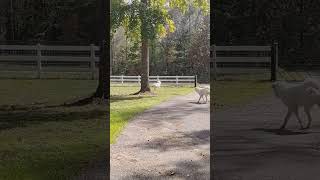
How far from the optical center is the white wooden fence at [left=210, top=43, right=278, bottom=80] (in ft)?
12.4

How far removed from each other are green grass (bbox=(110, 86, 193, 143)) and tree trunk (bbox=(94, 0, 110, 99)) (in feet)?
12.9

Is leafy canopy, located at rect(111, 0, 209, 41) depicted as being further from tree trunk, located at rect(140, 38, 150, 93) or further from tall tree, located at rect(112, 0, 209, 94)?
tree trunk, located at rect(140, 38, 150, 93)

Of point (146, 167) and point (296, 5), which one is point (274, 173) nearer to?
point (296, 5)

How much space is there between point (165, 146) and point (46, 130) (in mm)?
4447

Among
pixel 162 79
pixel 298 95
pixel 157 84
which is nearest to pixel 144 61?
pixel 157 84

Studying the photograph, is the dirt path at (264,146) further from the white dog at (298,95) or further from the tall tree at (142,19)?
Answer: the tall tree at (142,19)

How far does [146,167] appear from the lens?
6652mm

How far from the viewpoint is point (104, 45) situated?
4.10 metres

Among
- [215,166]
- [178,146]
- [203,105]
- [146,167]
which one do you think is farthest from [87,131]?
[203,105]

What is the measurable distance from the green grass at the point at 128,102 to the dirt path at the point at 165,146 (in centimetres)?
22

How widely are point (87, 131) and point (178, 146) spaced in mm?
4138

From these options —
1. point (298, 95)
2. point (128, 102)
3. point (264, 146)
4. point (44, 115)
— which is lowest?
point (128, 102)

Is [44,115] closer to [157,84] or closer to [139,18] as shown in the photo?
[139,18]

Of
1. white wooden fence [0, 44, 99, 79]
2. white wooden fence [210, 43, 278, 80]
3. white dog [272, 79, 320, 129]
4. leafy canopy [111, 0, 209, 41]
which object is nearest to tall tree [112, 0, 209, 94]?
leafy canopy [111, 0, 209, 41]
